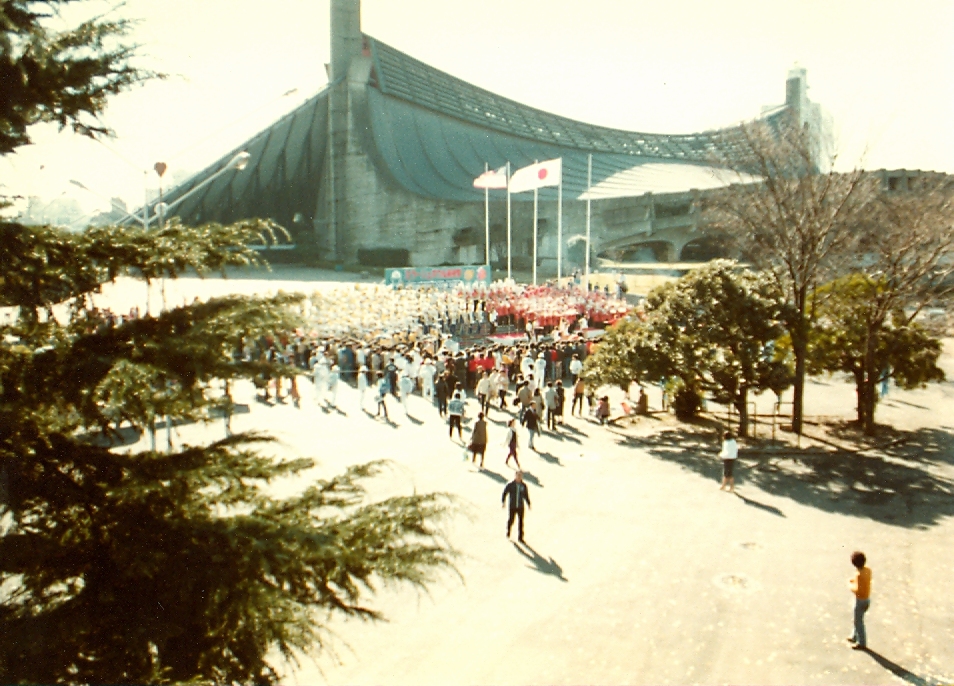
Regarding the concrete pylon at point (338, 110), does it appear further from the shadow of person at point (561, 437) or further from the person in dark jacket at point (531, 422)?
the person in dark jacket at point (531, 422)

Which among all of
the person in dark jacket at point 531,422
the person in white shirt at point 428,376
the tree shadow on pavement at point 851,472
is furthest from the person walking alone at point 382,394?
the tree shadow on pavement at point 851,472

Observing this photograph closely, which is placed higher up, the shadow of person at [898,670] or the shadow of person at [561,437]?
the shadow of person at [561,437]

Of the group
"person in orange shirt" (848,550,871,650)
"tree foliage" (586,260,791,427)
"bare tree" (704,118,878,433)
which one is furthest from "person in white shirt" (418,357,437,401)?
"person in orange shirt" (848,550,871,650)

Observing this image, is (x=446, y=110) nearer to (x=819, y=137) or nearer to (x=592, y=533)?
(x=819, y=137)

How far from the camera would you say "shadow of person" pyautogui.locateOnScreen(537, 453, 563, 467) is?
45.2 feet

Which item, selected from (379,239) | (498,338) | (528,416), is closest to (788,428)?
(528,416)

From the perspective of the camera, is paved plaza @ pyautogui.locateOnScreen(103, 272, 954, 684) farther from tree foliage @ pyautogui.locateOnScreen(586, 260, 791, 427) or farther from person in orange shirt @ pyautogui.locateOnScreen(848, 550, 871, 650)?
tree foliage @ pyautogui.locateOnScreen(586, 260, 791, 427)

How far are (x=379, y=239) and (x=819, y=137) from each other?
3668cm

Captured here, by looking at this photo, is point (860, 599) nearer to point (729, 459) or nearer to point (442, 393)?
point (729, 459)

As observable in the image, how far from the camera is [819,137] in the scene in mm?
16734

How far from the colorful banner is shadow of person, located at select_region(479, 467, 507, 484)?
803 inches

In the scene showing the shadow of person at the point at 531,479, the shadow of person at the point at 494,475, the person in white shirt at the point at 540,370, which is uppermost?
the person in white shirt at the point at 540,370

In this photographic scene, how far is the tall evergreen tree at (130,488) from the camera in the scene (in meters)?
3.38

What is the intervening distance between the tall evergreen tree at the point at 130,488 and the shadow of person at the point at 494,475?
8642 millimetres
